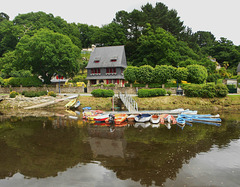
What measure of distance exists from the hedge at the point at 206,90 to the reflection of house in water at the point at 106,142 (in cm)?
2271

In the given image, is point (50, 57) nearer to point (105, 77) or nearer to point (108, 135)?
point (105, 77)

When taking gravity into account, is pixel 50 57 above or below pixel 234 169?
above

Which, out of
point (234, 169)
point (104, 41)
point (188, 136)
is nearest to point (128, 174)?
point (234, 169)

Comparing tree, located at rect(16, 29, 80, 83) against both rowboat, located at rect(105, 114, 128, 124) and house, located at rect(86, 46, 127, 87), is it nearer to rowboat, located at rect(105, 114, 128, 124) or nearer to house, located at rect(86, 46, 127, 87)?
house, located at rect(86, 46, 127, 87)

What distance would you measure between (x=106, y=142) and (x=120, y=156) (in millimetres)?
4397

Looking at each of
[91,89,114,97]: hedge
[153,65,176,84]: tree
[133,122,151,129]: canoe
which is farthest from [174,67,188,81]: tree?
[133,122,151,129]: canoe

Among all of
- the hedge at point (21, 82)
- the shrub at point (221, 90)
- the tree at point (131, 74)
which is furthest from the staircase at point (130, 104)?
the hedge at point (21, 82)

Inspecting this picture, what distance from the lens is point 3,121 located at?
32562mm

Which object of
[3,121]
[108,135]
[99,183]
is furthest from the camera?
[3,121]

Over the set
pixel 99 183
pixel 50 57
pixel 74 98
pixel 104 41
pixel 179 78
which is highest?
pixel 104 41

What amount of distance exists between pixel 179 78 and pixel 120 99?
50.8ft

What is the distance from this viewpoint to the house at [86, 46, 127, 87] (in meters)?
58.2

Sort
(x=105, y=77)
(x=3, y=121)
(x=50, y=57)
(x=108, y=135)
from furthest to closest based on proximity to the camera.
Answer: (x=105, y=77)
(x=50, y=57)
(x=3, y=121)
(x=108, y=135)

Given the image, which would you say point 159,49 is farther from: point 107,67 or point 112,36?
point 112,36
